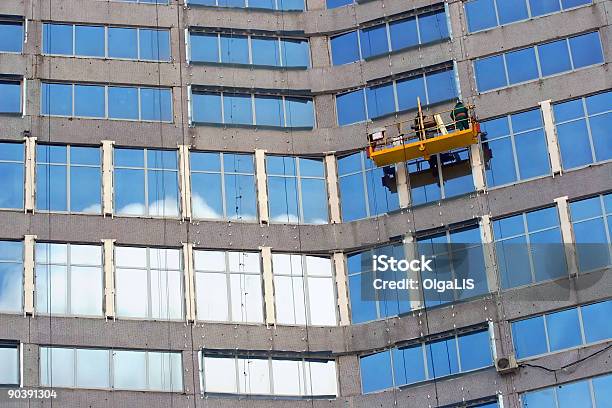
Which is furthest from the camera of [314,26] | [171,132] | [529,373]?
[314,26]

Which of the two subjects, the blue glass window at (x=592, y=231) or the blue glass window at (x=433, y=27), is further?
the blue glass window at (x=433, y=27)

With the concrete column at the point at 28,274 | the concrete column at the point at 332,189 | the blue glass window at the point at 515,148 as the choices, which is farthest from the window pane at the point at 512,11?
the concrete column at the point at 28,274

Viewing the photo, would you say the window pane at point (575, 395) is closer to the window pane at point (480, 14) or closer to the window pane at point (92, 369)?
the window pane at point (480, 14)

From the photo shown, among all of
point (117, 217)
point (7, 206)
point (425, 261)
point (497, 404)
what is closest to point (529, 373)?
point (497, 404)

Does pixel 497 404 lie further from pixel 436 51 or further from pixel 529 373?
pixel 436 51

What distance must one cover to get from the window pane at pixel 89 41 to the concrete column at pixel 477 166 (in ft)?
55.7

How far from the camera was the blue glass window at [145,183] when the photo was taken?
61594mm

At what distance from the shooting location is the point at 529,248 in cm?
6062

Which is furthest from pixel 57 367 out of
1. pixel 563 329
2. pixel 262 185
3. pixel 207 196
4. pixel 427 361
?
pixel 563 329

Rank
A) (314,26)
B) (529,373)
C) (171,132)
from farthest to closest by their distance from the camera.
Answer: (314,26)
(171,132)
(529,373)

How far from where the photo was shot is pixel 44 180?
200 ft

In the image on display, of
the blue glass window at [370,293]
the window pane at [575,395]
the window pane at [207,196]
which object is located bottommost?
the window pane at [575,395]

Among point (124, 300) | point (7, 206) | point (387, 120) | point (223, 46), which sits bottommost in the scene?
point (124, 300)

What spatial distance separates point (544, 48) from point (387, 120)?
7622mm
